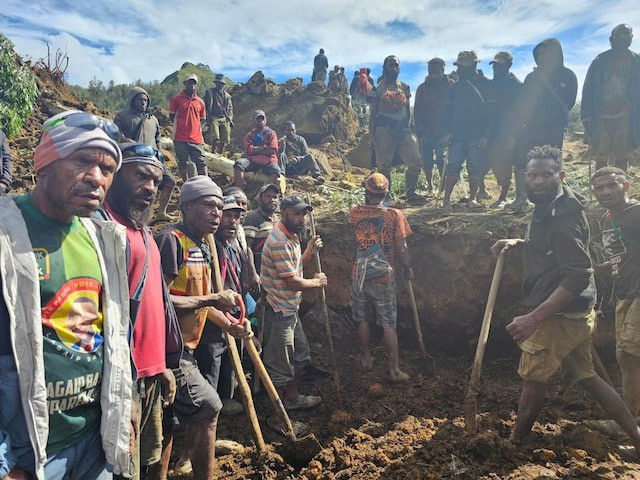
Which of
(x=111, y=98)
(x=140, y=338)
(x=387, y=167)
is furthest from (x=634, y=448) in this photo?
(x=111, y=98)

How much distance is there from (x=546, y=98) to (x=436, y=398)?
4304mm

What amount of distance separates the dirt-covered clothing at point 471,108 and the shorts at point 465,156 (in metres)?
0.09

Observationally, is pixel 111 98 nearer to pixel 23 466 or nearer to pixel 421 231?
pixel 421 231

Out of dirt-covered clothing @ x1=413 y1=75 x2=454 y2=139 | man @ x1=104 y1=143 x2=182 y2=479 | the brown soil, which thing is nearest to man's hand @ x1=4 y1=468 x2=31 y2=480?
man @ x1=104 y1=143 x2=182 y2=479

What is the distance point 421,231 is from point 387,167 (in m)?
1.74

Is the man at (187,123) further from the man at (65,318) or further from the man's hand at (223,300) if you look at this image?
the man at (65,318)

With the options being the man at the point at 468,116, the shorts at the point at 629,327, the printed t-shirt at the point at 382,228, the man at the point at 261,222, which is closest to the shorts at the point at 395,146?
the man at the point at 468,116

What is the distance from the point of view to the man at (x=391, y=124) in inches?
285

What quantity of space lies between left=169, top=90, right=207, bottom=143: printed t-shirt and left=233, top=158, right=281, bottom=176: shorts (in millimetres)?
922

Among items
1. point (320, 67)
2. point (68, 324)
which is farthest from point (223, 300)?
point (320, 67)

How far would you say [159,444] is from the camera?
2.67m

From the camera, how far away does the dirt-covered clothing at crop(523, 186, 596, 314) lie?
3.09 m

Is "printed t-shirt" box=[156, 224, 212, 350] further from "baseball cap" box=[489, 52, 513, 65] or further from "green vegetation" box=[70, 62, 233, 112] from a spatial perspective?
"green vegetation" box=[70, 62, 233, 112]

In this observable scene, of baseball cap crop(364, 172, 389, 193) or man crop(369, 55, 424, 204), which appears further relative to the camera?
man crop(369, 55, 424, 204)
